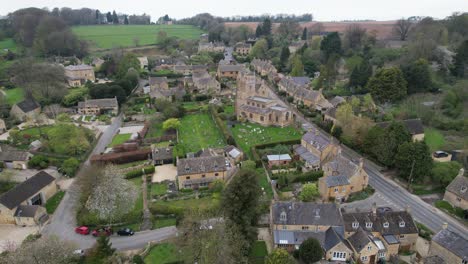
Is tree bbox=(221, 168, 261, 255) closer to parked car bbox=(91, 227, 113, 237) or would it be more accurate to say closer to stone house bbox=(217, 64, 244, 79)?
parked car bbox=(91, 227, 113, 237)

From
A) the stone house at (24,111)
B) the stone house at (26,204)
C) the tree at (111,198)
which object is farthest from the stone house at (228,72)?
the tree at (111,198)

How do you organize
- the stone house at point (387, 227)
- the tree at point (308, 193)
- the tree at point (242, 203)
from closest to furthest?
the tree at point (242, 203) < the stone house at point (387, 227) < the tree at point (308, 193)

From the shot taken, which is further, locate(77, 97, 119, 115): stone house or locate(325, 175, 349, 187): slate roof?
locate(77, 97, 119, 115): stone house

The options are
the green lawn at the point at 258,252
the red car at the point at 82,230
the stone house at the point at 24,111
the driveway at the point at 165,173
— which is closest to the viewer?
the green lawn at the point at 258,252

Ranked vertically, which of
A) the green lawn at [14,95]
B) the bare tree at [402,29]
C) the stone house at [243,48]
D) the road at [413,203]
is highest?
the bare tree at [402,29]

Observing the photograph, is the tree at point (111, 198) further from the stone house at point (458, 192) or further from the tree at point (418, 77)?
the tree at point (418, 77)

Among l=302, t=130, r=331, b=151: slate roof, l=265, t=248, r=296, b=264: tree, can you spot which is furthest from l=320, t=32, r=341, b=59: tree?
l=265, t=248, r=296, b=264: tree

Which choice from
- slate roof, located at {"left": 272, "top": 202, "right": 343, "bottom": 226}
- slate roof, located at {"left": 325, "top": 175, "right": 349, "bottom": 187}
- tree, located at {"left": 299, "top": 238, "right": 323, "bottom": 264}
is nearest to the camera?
tree, located at {"left": 299, "top": 238, "right": 323, "bottom": 264}

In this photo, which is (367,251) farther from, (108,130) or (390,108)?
(108,130)
